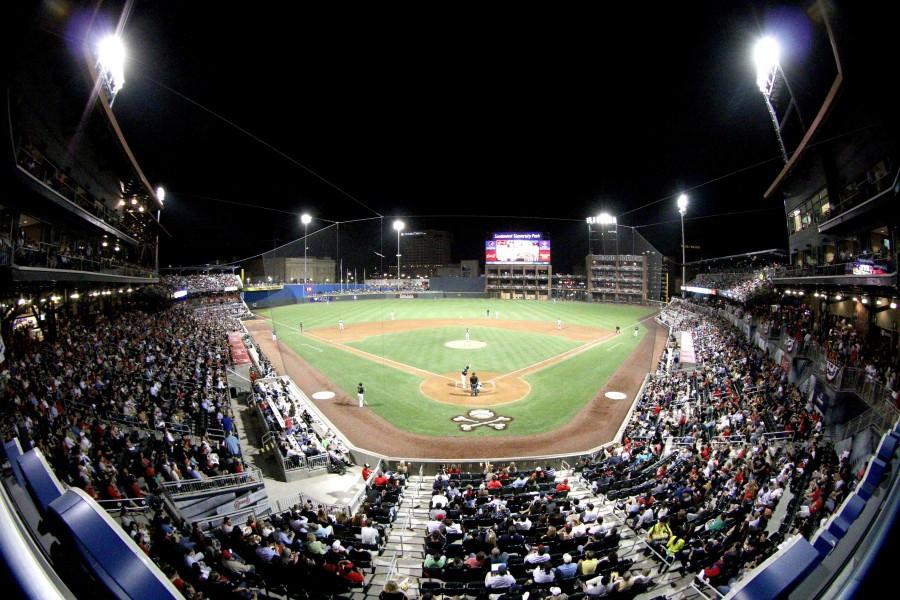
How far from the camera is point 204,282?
59.1 m

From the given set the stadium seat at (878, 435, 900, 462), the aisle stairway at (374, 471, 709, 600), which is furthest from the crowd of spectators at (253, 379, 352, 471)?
the stadium seat at (878, 435, 900, 462)

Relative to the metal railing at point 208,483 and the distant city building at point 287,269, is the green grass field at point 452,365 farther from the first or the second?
the distant city building at point 287,269

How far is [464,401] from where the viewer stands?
22.3m

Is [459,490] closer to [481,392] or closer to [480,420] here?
[480,420]

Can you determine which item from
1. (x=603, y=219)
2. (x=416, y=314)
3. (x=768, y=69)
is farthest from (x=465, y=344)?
(x=603, y=219)

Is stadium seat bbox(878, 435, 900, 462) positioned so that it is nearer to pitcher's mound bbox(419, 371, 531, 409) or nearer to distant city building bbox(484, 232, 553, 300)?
pitcher's mound bbox(419, 371, 531, 409)

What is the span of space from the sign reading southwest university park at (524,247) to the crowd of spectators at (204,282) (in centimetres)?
5529

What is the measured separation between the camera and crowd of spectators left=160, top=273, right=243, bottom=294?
2042 inches

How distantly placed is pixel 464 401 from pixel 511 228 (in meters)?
87.8

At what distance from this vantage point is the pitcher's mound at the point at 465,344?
3606cm

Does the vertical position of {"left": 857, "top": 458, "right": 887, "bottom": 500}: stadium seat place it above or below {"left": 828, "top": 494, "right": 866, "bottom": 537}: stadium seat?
above

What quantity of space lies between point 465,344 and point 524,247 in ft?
203

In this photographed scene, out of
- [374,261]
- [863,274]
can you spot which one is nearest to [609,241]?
[374,261]

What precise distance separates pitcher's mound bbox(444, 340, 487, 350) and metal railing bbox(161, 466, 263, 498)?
2400 centimetres
